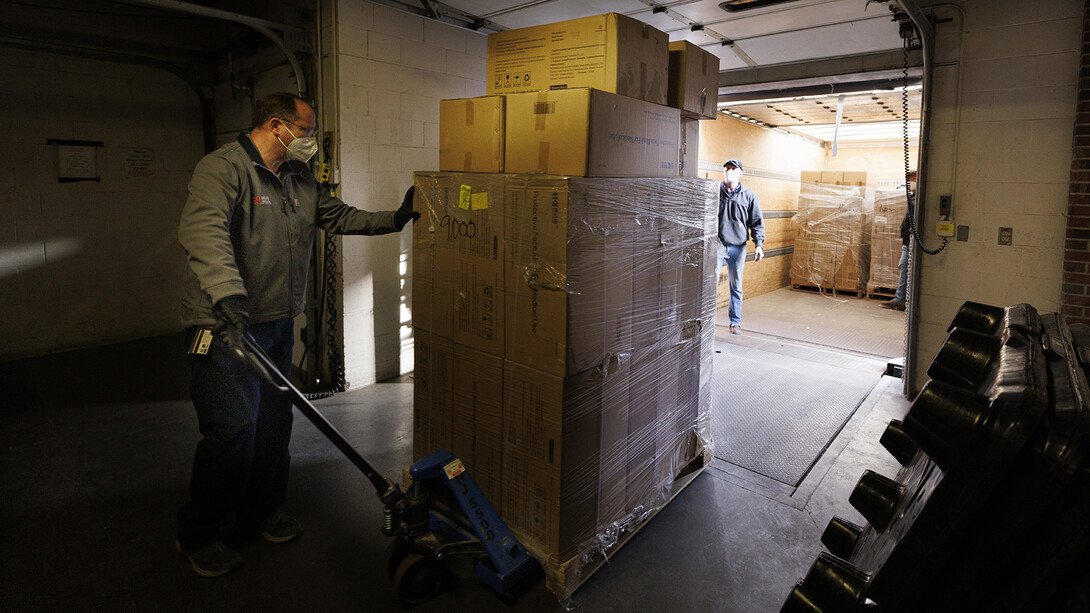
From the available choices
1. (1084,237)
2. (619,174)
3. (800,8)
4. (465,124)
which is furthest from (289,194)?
(1084,237)

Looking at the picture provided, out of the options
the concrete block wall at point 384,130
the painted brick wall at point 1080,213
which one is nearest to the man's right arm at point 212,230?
the concrete block wall at point 384,130

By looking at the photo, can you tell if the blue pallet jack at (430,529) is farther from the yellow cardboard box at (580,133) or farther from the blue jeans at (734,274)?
the blue jeans at (734,274)

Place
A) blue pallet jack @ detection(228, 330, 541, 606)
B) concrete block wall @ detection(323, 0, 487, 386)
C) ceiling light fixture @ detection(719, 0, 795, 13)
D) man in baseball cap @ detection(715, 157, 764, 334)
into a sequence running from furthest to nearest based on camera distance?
man in baseball cap @ detection(715, 157, 764, 334)
concrete block wall @ detection(323, 0, 487, 386)
ceiling light fixture @ detection(719, 0, 795, 13)
blue pallet jack @ detection(228, 330, 541, 606)

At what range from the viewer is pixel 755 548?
257cm

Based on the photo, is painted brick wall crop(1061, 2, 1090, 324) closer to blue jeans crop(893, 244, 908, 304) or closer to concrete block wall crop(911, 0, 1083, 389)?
concrete block wall crop(911, 0, 1083, 389)

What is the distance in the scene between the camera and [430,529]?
2.30 m

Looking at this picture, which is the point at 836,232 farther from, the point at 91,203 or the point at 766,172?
the point at 91,203

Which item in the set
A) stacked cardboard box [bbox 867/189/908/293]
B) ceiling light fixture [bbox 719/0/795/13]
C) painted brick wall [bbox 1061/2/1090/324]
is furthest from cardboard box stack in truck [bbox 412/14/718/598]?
stacked cardboard box [bbox 867/189/908/293]

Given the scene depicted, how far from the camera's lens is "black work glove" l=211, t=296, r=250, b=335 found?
2006mm

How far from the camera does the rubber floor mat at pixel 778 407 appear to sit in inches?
135

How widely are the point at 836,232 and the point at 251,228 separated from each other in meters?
8.33

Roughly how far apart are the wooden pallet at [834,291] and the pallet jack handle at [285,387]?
8335mm

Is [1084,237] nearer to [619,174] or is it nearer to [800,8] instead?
[800,8]

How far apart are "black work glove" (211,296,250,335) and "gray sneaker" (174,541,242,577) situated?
96 cm
